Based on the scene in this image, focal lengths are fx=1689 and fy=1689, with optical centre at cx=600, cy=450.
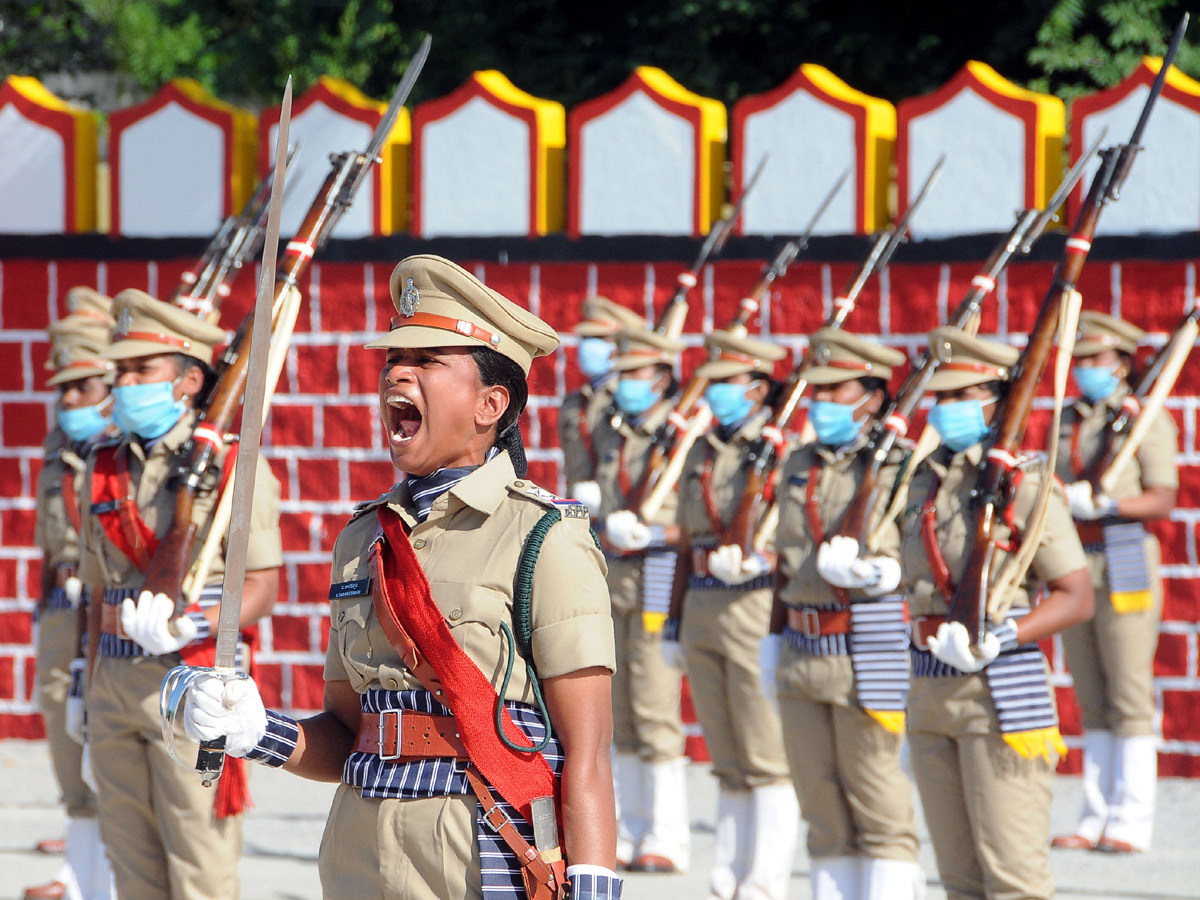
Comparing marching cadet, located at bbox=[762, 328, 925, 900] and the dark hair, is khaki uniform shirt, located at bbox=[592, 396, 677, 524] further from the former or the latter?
the dark hair

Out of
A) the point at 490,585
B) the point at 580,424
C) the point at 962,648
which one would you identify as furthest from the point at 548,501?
the point at 580,424

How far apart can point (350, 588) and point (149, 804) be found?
94.7 inches

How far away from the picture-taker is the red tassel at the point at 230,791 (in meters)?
4.84

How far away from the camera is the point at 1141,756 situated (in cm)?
710

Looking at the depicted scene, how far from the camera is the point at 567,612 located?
2.68 m

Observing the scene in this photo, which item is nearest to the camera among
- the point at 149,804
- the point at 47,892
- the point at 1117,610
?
the point at 149,804

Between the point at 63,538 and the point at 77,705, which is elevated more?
the point at 63,538

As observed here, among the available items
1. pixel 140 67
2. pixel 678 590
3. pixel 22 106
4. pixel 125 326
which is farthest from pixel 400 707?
pixel 140 67

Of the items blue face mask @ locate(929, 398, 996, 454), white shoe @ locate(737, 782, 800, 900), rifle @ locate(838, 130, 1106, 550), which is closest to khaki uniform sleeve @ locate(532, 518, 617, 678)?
blue face mask @ locate(929, 398, 996, 454)

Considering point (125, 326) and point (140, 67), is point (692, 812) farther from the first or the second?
point (140, 67)

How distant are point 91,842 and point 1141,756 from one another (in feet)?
13.9

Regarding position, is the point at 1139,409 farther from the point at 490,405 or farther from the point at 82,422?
the point at 490,405

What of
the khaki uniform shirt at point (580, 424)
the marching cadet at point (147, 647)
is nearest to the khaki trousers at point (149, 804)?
the marching cadet at point (147, 647)

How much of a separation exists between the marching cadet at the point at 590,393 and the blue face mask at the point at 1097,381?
6.59 ft
